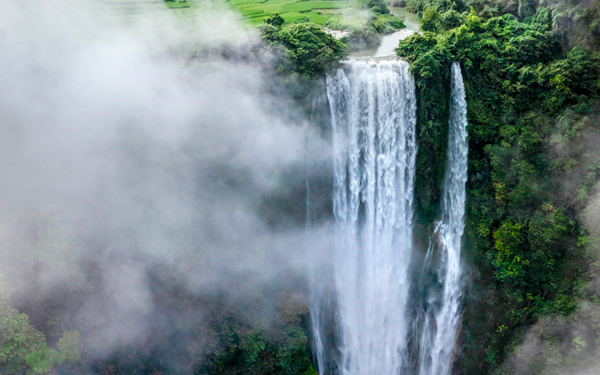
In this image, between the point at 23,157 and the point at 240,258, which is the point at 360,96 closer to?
the point at 240,258

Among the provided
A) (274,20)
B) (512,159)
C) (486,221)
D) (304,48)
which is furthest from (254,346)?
(274,20)

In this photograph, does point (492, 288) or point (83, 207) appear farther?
point (492, 288)

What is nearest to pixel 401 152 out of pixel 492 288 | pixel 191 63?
pixel 492 288

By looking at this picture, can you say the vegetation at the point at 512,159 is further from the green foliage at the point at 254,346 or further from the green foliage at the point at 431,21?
the green foliage at the point at 254,346

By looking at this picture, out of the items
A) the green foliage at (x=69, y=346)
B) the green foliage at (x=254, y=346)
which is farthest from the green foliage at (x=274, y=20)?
the green foliage at (x=69, y=346)

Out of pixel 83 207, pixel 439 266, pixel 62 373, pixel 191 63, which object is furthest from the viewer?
pixel 439 266

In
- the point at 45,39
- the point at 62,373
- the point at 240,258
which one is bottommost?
the point at 62,373

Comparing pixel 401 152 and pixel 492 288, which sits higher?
pixel 401 152

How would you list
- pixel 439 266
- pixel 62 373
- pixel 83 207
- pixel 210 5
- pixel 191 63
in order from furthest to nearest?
1. pixel 210 5
2. pixel 439 266
3. pixel 191 63
4. pixel 83 207
5. pixel 62 373

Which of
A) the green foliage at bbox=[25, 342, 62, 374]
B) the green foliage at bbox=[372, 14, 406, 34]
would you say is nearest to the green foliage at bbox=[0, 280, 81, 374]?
the green foliage at bbox=[25, 342, 62, 374]
